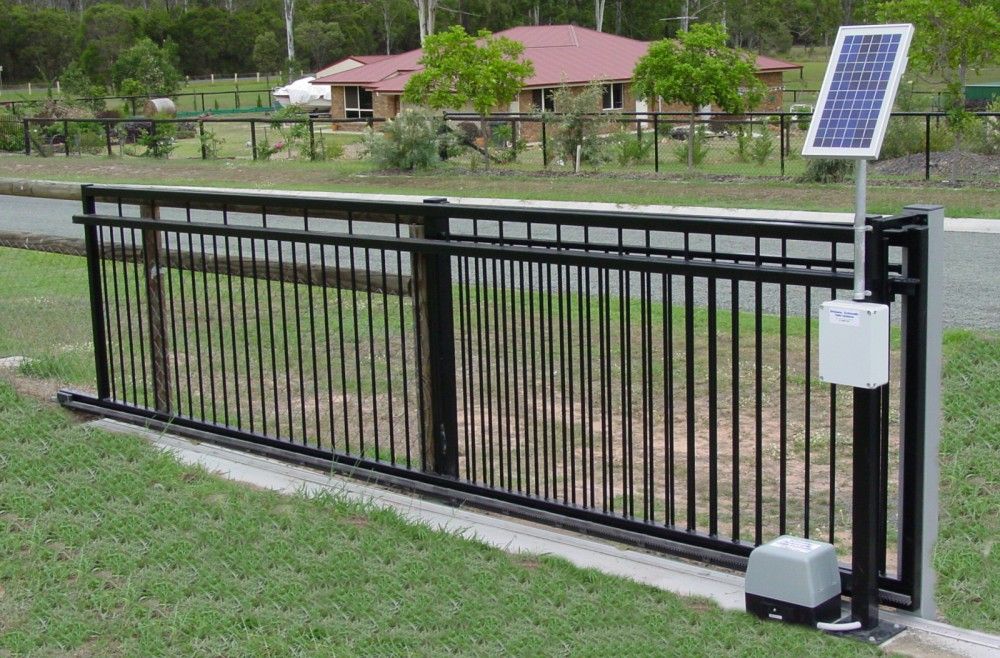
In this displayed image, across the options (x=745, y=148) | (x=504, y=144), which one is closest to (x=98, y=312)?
(x=745, y=148)

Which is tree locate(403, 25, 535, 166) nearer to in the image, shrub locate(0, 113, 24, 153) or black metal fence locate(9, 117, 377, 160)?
black metal fence locate(9, 117, 377, 160)

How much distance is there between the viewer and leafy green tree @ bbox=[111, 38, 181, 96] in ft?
224

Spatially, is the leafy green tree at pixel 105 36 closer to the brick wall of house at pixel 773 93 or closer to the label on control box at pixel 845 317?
the brick wall of house at pixel 773 93

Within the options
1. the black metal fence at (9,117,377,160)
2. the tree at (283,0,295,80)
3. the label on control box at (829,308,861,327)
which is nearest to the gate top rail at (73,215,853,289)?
the label on control box at (829,308,861,327)

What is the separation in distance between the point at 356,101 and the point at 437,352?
170 ft

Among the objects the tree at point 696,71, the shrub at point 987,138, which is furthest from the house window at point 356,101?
the shrub at point 987,138

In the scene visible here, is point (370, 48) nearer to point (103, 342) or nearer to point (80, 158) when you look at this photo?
point (80, 158)

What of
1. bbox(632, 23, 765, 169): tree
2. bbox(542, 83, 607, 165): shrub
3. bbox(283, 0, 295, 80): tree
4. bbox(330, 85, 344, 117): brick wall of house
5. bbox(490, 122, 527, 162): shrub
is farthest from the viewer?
bbox(283, 0, 295, 80): tree

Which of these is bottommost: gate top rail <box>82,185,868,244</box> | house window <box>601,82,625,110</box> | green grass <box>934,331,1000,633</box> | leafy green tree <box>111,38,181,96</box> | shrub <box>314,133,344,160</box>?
green grass <box>934,331,1000,633</box>

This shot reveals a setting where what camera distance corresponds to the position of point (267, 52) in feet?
286

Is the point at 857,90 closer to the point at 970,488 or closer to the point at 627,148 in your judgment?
the point at 970,488

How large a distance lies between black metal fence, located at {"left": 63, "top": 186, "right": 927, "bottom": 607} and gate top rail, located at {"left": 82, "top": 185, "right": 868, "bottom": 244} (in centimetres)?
1

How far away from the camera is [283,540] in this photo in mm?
5410

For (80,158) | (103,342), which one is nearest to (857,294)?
(103,342)
